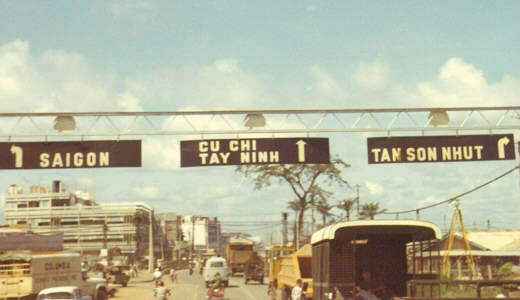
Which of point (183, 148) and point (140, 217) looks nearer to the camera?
point (183, 148)

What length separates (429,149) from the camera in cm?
1980

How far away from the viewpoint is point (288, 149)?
1962 cm

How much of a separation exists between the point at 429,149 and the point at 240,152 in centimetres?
621

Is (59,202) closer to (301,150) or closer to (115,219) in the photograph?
(115,219)

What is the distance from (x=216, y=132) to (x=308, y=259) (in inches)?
285

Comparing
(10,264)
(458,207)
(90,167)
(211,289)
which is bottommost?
(211,289)

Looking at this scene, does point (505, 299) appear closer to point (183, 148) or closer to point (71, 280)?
point (183, 148)

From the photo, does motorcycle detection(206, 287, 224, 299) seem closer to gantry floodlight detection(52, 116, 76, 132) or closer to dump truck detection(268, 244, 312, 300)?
dump truck detection(268, 244, 312, 300)

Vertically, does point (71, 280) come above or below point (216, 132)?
below

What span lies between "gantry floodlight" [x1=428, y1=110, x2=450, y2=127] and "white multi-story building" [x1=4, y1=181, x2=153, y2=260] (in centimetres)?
9431

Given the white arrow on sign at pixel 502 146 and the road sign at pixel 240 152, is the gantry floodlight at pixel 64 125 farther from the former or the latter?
the white arrow on sign at pixel 502 146

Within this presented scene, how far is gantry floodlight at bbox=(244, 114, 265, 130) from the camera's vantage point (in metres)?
20.0

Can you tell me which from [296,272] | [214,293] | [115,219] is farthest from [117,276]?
[115,219]

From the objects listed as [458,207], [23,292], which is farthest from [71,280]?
[458,207]
